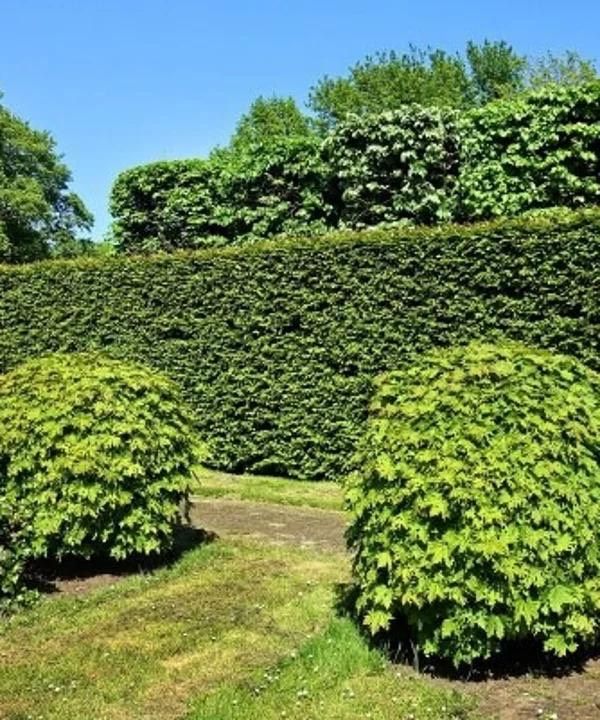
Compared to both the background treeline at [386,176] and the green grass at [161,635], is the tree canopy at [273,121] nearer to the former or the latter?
the background treeline at [386,176]

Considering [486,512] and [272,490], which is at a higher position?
[486,512]

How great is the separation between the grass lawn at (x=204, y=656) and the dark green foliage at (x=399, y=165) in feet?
27.3

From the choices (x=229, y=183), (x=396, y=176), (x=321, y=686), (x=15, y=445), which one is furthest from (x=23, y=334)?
(x=321, y=686)

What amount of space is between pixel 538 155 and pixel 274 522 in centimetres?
730

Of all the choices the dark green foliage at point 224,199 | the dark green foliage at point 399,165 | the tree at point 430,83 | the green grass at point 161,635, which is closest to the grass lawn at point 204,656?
the green grass at point 161,635

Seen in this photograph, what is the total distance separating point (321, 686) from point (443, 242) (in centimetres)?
637

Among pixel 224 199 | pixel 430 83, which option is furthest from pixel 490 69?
pixel 224 199

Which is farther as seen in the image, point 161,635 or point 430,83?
point 430,83

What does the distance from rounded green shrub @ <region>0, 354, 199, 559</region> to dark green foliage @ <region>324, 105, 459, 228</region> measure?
785 cm

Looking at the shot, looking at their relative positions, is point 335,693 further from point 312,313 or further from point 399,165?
point 399,165

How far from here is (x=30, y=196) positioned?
36.2 metres

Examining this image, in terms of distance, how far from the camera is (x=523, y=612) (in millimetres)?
4367

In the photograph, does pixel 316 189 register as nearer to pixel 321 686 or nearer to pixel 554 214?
pixel 554 214

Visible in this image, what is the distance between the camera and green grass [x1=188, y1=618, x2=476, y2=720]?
4.20 metres
